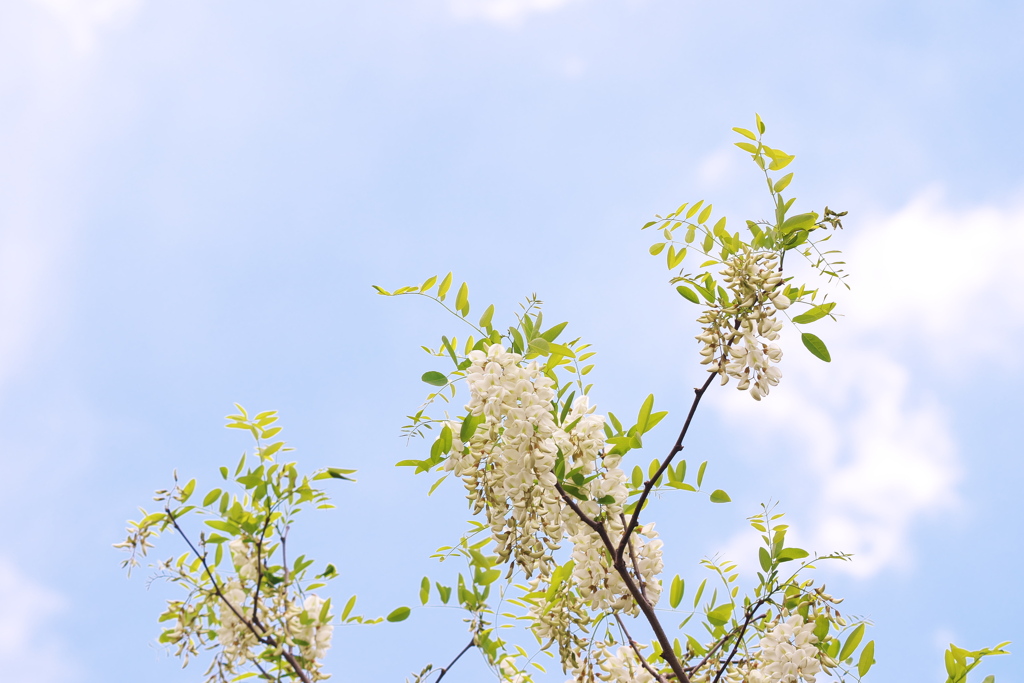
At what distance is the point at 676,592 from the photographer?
6.77ft

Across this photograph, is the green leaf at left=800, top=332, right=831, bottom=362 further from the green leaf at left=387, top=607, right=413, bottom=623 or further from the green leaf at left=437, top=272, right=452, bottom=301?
the green leaf at left=387, top=607, right=413, bottom=623

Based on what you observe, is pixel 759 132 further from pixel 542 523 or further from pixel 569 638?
pixel 569 638

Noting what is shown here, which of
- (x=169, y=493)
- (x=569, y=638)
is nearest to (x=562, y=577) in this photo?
(x=569, y=638)

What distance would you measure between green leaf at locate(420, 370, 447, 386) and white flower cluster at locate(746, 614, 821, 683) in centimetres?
98

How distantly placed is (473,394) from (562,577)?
597 mm

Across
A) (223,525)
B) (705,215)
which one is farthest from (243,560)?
(705,215)

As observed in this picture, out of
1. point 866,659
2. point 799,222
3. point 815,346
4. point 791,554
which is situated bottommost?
point 866,659

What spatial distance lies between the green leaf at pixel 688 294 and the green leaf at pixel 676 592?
Result: 71 cm

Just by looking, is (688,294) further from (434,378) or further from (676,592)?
(676,592)

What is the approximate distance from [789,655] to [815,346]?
2.35 feet

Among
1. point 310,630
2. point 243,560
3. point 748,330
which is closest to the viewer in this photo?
point 748,330

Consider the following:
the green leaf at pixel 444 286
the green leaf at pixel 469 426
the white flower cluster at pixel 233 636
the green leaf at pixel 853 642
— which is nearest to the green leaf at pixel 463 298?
the green leaf at pixel 444 286

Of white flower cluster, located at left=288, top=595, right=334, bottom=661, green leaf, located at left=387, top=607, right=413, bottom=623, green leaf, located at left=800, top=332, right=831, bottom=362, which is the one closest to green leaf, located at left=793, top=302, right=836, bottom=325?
green leaf, located at left=800, top=332, right=831, bottom=362

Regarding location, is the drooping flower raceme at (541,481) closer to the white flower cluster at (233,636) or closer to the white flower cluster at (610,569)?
the white flower cluster at (610,569)
